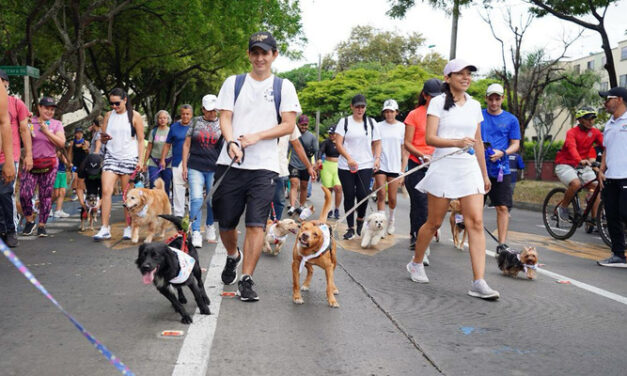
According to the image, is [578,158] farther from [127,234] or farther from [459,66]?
[127,234]

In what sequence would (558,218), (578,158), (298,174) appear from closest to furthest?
(578,158), (558,218), (298,174)

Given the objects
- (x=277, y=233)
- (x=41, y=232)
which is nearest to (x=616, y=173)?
(x=277, y=233)

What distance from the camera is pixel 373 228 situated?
7.95 metres

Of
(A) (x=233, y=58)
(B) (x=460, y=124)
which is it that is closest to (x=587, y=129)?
(B) (x=460, y=124)

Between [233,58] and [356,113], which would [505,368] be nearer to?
[356,113]

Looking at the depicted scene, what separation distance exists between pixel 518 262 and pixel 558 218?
13.4 feet

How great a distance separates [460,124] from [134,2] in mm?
15721

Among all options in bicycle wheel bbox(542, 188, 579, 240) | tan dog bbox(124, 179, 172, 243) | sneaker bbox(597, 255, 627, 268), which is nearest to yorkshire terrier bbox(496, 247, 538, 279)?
sneaker bbox(597, 255, 627, 268)

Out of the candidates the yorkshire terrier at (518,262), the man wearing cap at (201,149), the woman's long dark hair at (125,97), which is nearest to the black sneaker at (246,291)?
the yorkshire terrier at (518,262)

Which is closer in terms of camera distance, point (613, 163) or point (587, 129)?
point (613, 163)

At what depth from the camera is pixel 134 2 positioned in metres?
18.6

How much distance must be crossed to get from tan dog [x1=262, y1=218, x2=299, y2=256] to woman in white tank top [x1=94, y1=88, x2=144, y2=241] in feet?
7.49

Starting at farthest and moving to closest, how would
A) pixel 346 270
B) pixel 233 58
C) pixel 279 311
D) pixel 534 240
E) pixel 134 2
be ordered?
pixel 233 58
pixel 134 2
pixel 534 240
pixel 346 270
pixel 279 311

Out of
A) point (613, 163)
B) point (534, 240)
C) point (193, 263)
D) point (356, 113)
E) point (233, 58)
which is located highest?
point (233, 58)
